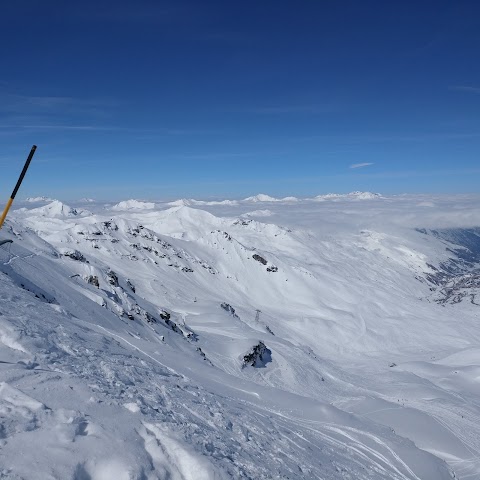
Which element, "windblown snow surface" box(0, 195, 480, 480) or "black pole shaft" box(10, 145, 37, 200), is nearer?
"windblown snow surface" box(0, 195, 480, 480)

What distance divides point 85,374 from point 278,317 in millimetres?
128098

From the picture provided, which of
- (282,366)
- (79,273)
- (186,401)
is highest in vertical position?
(186,401)

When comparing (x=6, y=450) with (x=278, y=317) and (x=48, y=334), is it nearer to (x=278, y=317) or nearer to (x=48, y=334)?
(x=48, y=334)

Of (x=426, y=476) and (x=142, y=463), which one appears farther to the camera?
(x=426, y=476)

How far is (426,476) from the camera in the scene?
61.3 feet

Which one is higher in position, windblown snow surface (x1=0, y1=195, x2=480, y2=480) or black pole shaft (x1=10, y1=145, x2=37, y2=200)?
black pole shaft (x1=10, y1=145, x2=37, y2=200)

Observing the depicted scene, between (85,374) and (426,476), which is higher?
(85,374)

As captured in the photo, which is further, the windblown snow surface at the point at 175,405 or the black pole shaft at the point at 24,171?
the black pole shaft at the point at 24,171

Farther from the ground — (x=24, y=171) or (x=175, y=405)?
(x=24, y=171)

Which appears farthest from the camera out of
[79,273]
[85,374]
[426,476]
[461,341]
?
[461,341]

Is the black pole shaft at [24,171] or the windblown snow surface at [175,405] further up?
the black pole shaft at [24,171]

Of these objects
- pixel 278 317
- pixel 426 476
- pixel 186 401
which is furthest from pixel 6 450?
pixel 278 317

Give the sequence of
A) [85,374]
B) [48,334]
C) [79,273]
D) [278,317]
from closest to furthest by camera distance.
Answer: [85,374] → [48,334] → [79,273] → [278,317]

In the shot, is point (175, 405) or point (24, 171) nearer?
point (24, 171)
